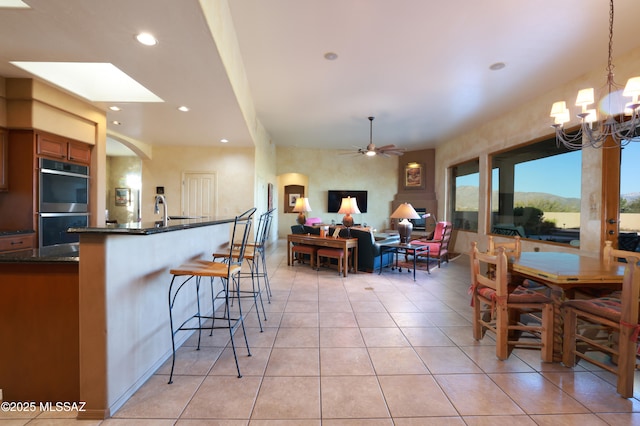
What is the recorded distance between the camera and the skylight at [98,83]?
3.64 m

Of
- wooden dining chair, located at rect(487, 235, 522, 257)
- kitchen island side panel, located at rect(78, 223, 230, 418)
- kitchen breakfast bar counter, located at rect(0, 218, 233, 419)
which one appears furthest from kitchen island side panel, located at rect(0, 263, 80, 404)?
wooden dining chair, located at rect(487, 235, 522, 257)

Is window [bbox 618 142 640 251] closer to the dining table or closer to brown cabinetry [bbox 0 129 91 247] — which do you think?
the dining table

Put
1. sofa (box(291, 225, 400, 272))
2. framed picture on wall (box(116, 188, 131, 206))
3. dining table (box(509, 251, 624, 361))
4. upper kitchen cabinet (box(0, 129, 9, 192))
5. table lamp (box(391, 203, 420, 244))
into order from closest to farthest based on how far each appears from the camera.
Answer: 1. dining table (box(509, 251, 624, 361))
2. upper kitchen cabinet (box(0, 129, 9, 192))
3. table lamp (box(391, 203, 420, 244))
4. sofa (box(291, 225, 400, 272))
5. framed picture on wall (box(116, 188, 131, 206))

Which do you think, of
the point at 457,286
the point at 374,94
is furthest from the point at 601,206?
the point at 374,94

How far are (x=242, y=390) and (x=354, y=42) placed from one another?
3575 millimetres

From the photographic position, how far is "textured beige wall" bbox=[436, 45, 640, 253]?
3.84m

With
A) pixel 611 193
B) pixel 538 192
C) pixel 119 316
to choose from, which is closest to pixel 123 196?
pixel 119 316

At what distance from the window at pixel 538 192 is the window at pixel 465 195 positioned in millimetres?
702

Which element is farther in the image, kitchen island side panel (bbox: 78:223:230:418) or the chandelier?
the chandelier

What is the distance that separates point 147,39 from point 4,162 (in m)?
2.78

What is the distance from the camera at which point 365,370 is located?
2090 millimetres

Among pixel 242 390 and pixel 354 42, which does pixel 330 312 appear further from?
pixel 354 42

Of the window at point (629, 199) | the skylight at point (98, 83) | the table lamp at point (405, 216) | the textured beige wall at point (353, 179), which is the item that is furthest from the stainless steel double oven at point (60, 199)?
the window at point (629, 199)

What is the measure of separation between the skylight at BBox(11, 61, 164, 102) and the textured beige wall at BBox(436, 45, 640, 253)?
6024mm
